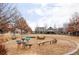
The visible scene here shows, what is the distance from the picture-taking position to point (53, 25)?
6.08ft

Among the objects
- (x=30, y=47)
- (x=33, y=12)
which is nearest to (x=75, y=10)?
(x=33, y=12)

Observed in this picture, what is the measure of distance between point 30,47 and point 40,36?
0.41ft

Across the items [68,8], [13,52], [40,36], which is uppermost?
[68,8]

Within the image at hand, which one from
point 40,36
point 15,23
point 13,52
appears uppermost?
point 15,23

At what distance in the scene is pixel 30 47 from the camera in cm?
186

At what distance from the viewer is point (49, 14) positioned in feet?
6.12

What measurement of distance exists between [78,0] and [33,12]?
1.27ft

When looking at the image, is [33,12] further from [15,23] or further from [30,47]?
[30,47]

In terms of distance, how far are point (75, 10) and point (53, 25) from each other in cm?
22

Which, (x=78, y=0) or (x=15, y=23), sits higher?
Answer: (x=78, y=0)

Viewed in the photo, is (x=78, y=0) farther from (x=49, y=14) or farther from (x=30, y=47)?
(x=30, y=47)

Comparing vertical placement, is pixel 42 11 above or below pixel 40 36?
above

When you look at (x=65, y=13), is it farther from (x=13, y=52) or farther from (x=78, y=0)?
(x=13, y=52)

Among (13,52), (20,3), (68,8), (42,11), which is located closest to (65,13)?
(68,8)
